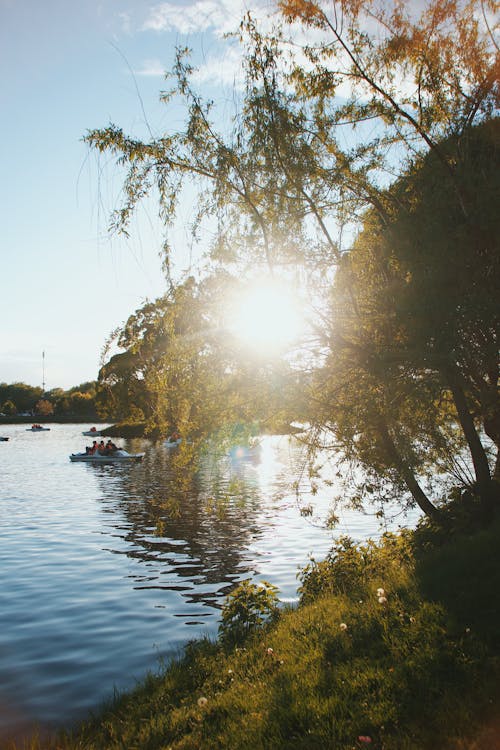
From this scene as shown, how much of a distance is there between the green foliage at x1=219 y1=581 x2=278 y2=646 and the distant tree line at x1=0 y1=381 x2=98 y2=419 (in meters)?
111

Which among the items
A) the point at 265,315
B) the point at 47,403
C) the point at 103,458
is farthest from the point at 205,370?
the point at 47,403

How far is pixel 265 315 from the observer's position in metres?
10.2

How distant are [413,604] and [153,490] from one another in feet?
77.2

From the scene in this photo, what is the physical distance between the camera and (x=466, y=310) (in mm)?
8375

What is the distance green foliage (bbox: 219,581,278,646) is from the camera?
8805mm

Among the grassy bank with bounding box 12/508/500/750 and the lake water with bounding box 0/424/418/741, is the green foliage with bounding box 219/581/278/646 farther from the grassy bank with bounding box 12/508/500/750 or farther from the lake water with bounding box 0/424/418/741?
the lake water with bounding box 0/424/418/741

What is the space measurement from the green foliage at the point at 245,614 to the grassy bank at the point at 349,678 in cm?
4

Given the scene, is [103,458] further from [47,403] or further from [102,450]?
[47,403]

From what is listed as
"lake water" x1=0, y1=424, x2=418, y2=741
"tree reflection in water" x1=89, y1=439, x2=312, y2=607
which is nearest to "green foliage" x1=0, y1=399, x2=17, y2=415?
"tree reflection in water" x1=89, y1=439, x2=312, y2=607

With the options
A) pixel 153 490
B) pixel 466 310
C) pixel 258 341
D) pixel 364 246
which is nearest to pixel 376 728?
pixel 466 310

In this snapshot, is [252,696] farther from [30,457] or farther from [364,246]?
[30,457]

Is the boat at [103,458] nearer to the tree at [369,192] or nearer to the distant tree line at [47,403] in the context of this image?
the tree at [369,192]

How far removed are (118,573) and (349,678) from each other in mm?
10025

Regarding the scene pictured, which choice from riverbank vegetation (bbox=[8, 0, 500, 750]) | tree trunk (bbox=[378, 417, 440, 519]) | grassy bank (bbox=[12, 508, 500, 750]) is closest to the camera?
grassy bank (bbox=[12, 508, 500, 750])
